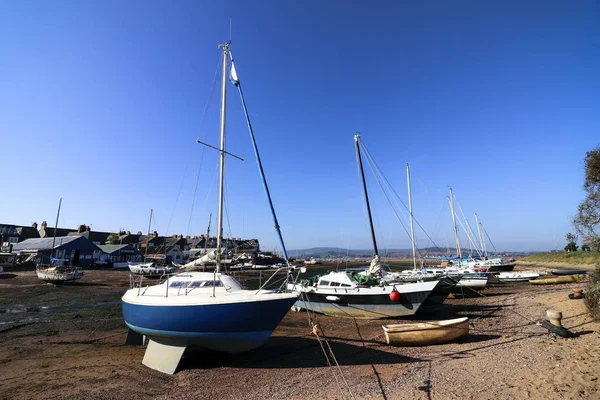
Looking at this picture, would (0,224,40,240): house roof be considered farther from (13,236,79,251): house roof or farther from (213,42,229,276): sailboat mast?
(213,42,229,276): sailboat mast

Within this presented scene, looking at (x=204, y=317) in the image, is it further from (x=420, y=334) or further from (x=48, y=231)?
(x=48, y=231)

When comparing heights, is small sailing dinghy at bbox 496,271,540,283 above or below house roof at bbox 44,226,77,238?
below

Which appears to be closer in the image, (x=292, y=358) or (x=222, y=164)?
(x=292, y=358)

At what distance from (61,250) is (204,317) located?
55.4 meters

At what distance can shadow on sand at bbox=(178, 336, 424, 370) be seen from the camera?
10.4 meters

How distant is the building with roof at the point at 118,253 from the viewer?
6053cm

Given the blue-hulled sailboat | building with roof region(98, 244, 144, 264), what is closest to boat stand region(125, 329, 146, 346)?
the blue-hulled sailboat

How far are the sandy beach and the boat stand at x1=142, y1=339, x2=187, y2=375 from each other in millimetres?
283

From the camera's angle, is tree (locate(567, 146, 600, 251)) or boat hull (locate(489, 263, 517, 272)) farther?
boat hull (locate(489, 263, 517, 272))

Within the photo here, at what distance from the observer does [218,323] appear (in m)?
9.56

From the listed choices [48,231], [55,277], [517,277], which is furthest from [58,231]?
[517,277]

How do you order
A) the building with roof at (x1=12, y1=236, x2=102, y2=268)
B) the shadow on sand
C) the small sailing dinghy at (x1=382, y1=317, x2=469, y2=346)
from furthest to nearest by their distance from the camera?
1. the building with roof at (x1=12, y1=236, x2=102, y2=268)
2. the small sailing dinghy at (x1=382, y1=317, x2=469, y2=346)
3. the shadow on sand

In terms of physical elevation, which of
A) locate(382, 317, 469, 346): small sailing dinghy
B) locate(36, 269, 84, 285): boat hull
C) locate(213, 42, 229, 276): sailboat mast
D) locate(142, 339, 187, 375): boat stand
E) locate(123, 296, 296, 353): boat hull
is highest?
locate(213, 42, 229, 276): sailboat mast

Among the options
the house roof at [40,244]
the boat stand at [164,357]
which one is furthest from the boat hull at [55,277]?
the boat stand at [164,357]
